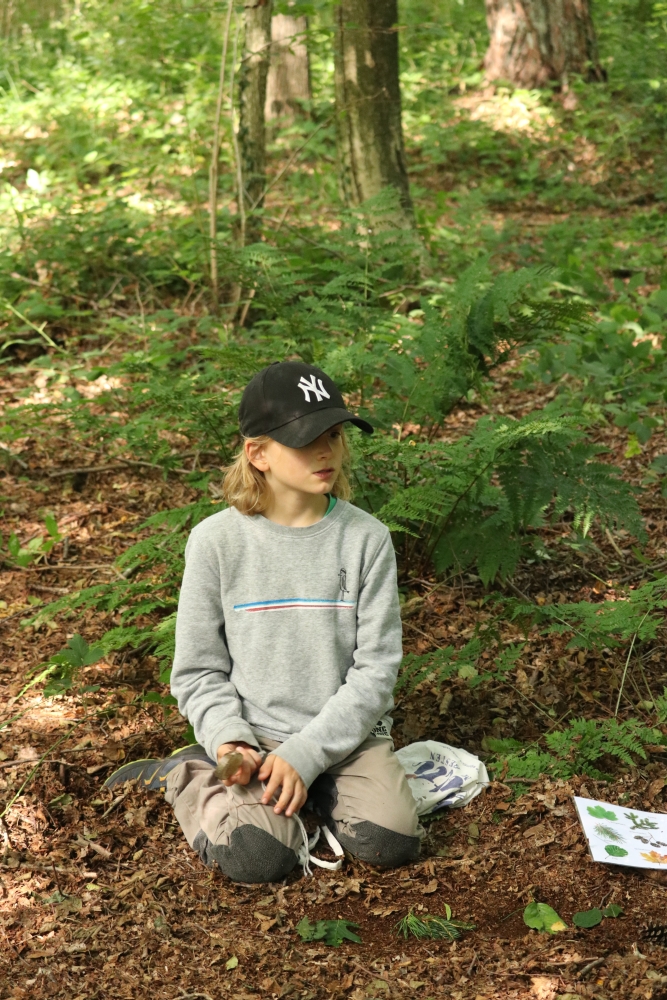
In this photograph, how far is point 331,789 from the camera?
9.54 feet

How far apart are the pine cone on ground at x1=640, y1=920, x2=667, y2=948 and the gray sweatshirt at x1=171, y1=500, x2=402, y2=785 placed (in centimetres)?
90

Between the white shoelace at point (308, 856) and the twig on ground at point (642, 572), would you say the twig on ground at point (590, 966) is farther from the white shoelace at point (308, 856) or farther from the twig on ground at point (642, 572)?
the twig on ground at point (642, 572)

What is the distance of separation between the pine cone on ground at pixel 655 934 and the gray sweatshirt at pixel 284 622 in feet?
2.96

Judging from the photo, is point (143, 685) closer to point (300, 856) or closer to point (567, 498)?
point (300, 856)

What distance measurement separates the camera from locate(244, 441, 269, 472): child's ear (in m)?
2.84

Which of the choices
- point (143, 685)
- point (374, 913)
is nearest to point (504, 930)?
point (374, 913)

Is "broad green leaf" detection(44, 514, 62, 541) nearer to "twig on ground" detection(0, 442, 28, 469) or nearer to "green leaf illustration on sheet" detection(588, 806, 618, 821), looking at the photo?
"twig on ground" detection(0, 442, 28, 469)

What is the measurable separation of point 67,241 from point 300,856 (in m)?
5.64

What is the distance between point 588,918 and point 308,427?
1509mm

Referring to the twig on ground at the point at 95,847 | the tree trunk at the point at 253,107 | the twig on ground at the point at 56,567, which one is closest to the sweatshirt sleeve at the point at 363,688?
the twig on ground at the point at 95,847

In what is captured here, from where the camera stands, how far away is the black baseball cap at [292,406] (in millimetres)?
2705

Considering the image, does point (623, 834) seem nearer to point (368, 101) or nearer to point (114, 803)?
point (114, 803)

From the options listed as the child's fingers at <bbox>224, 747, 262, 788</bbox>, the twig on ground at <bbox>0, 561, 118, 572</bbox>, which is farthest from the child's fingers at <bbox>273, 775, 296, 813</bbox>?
the twig on ground at <bbox>0, 561, 118, 572</bbox>

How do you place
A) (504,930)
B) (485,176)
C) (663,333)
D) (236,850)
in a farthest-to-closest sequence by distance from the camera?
(485,176)
(663,333)
(236,850)
(504,930)
